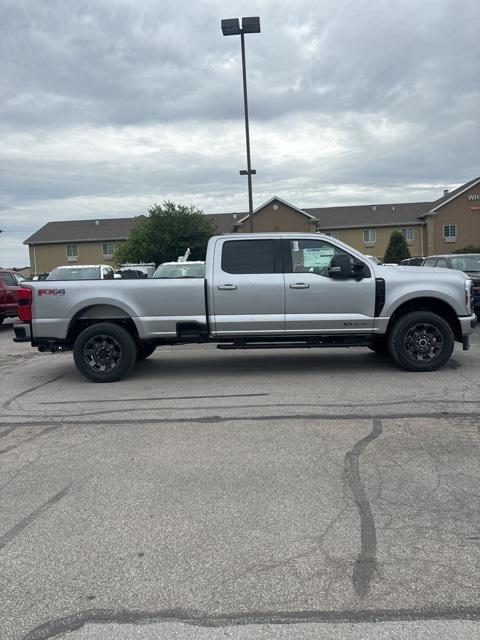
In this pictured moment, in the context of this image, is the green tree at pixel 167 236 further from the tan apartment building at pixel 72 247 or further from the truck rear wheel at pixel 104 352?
the truck rear wheel at pixel 104 352

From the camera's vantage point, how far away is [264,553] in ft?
10.8

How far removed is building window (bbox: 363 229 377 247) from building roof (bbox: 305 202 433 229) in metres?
0.79

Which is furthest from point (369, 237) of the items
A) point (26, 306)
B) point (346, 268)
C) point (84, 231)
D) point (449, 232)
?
point (26, 306)

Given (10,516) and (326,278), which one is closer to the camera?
(10,516)

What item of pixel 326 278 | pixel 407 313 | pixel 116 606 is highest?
pixel 326 278

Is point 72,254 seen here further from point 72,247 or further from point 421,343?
point 421,343

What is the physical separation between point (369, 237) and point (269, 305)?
48.8 m

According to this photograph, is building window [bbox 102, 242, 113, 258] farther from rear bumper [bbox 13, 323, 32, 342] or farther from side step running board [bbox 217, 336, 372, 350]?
side step running board [bbox 217, 336, 372, 350]

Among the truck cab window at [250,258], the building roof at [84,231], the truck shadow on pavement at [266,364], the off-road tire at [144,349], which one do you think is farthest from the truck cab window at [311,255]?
the building roof at [84,231]

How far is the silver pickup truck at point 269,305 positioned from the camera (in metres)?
8.02

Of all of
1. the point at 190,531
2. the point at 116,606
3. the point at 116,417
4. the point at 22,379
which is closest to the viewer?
the point at 116,606

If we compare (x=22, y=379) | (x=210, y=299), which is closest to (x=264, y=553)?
(x=210, y=299)

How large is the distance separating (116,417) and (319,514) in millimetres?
3235

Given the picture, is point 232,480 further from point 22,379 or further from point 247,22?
point 247,22
